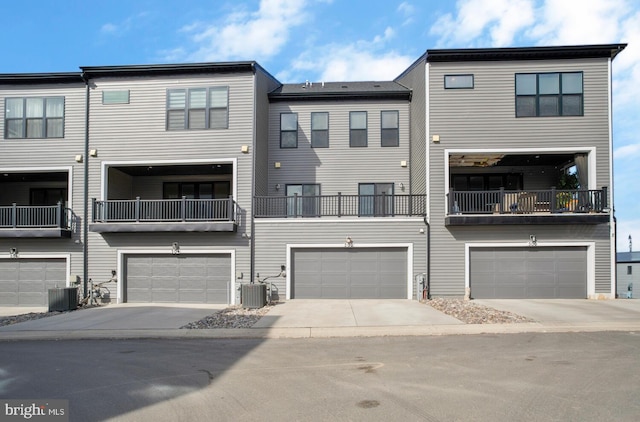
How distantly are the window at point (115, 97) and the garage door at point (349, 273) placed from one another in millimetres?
9037

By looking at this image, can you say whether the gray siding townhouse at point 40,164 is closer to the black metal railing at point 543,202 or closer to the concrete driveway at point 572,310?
the black metal railing at point 543,202

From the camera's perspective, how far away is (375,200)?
19.0 m

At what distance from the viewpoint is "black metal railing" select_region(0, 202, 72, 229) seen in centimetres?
1834

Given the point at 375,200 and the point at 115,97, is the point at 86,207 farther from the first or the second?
the point at 375,200

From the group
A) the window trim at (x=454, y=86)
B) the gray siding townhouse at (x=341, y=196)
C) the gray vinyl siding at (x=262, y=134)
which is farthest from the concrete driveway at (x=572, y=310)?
the gray vinyl siding at (x=262, y=134)

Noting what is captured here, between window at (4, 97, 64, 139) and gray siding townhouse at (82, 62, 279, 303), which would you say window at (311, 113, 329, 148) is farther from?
window at (4, 97, 64, 139)

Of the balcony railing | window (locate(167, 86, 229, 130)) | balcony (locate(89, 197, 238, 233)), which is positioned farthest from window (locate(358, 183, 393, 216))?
window (locate(167, 86, 229, 130))

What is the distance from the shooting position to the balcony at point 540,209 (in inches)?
668

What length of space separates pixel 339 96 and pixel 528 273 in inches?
411

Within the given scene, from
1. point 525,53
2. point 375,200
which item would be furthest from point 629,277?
point 375,200

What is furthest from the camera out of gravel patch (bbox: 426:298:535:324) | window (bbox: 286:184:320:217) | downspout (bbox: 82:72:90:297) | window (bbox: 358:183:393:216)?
window (bbox: 286:184:320:217)

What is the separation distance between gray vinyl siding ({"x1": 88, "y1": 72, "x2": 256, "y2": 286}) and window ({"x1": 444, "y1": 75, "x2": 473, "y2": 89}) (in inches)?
295

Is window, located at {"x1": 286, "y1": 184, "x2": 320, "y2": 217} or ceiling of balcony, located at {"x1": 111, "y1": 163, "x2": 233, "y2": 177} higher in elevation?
ceiling of balcony, located at {"x1": 111, "y1": 163, "x2": 233, "y2": 177}

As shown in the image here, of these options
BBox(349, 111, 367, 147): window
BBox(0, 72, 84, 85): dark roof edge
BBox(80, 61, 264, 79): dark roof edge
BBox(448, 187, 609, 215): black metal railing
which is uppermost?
BBox(80, 61, 264, 79): dark roof edge
